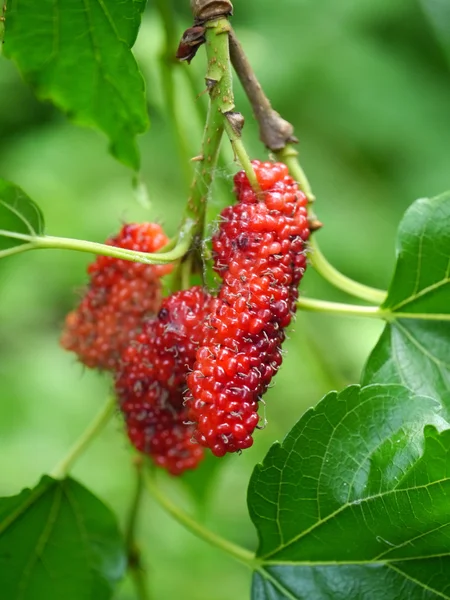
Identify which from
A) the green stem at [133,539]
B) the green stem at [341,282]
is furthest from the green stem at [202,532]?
the green stem at [341,282]

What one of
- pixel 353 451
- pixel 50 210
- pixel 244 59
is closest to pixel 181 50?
pixel 244 59

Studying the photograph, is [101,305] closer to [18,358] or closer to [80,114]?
[80,114]

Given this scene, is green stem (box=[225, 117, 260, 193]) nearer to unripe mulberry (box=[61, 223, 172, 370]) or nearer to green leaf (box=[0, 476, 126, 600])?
unripe mulberry (box=[61, 223, 172, 370])

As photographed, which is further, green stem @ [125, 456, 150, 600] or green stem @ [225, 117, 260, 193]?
green stem @ [125, 456, 150, 600]

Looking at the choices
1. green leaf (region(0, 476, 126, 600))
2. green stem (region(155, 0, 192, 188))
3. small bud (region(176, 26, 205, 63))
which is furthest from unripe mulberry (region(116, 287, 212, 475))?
green stem (region(155, 0, 192, 188))

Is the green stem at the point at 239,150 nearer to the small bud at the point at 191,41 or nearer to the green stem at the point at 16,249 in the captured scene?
the small bud at the point at 191,41
